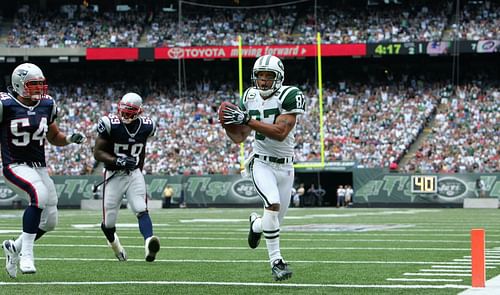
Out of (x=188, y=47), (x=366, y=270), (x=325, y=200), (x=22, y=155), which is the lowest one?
(x=325, y=200)

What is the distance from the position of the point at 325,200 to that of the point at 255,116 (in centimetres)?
2914

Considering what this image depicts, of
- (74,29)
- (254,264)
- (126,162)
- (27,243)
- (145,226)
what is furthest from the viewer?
(74,29)

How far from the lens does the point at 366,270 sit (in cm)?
845

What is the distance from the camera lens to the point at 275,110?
25.9 feet

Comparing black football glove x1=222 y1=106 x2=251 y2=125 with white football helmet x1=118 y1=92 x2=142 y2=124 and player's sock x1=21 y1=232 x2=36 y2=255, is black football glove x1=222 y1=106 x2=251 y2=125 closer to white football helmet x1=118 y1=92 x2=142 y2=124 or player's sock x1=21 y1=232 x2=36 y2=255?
player's sock x1=21 y1=232 x2=36 y2=255

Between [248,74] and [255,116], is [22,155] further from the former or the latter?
[248,74]

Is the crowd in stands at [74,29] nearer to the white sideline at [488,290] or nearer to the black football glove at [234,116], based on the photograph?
the black football glove at [234,116]

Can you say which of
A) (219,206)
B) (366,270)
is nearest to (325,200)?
(219,206)

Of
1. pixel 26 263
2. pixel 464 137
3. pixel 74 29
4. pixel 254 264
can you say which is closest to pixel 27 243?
pixel 26 263

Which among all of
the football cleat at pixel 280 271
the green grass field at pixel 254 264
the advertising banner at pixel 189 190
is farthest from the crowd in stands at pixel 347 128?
the football cleat at pixel 280 271

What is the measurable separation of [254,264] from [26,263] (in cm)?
236

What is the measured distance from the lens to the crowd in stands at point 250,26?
3775 centimetres

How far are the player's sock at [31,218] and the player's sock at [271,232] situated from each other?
1990 millimetres

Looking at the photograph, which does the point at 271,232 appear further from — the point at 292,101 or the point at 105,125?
the point at 105,125
